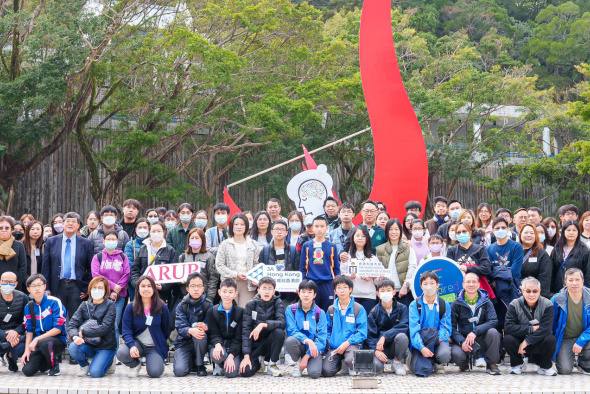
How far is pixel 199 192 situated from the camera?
1841 centimetres

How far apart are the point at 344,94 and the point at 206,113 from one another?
375 cm

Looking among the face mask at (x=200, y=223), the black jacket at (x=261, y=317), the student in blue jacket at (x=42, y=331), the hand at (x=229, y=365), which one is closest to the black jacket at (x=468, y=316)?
the black jacket at (x=261, y=317)

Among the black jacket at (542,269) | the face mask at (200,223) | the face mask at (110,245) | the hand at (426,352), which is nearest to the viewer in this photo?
the hand at (426,352)

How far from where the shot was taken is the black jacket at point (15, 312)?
6645mm

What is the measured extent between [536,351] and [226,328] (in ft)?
9.33

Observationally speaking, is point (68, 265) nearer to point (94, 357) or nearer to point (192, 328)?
point (94, 357)

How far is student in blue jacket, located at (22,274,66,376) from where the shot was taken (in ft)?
21.2

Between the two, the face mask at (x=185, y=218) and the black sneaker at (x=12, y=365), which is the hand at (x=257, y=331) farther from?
the black sneaker at (x=12, y=365)

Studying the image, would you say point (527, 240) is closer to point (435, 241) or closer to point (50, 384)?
point (435, 241)

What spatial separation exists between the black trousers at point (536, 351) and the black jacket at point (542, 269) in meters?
0.69

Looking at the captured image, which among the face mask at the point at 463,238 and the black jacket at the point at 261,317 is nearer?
the black jacket at the point at 261,317

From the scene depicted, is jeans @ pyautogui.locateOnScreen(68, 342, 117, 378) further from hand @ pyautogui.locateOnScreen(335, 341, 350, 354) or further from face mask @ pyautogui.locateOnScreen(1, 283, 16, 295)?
hand @ pyautogui.locateOnScreen(335, 341, 350, 354)

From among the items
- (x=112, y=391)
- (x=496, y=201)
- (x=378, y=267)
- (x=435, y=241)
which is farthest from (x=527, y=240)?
(x=496, y=201)

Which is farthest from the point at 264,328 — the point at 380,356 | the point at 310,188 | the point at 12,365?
the point at 310,188
